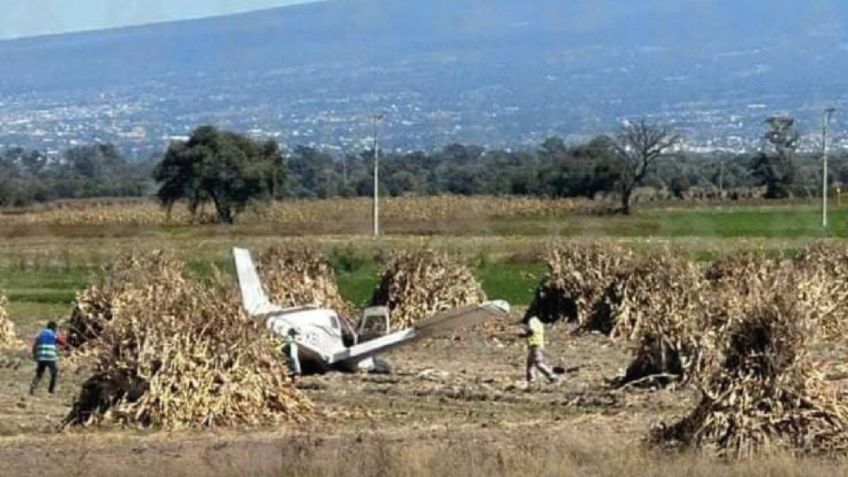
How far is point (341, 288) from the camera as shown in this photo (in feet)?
187

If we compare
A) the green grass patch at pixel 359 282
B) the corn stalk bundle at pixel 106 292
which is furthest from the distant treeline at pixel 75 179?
the corn stalk bundle at pixel 106 292

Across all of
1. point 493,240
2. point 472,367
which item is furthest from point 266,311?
point 493,240

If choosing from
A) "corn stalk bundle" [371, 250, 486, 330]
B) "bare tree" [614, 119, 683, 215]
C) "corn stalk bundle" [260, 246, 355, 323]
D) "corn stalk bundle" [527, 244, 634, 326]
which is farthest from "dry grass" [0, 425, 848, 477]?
"bare tree" [614, 119, 683, 215]

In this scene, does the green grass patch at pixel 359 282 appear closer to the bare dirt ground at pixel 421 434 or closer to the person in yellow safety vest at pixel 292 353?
the person in yellow safety vest at pixel 292 353

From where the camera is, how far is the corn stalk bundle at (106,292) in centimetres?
3825

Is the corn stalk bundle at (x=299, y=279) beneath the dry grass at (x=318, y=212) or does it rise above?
above

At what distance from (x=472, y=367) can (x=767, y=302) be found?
15.2 metres

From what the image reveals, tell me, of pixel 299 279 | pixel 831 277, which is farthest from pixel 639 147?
pixel 831 277

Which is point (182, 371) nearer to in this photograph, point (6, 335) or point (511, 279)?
point (6, 335)

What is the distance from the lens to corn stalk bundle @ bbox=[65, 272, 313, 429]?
84.7ft

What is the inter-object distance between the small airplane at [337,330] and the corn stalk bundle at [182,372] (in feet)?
19.4

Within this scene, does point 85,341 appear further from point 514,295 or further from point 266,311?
point 514,295

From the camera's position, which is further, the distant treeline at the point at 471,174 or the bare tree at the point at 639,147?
the distant treeline at the point at 471,174

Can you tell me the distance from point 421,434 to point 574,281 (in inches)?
862
